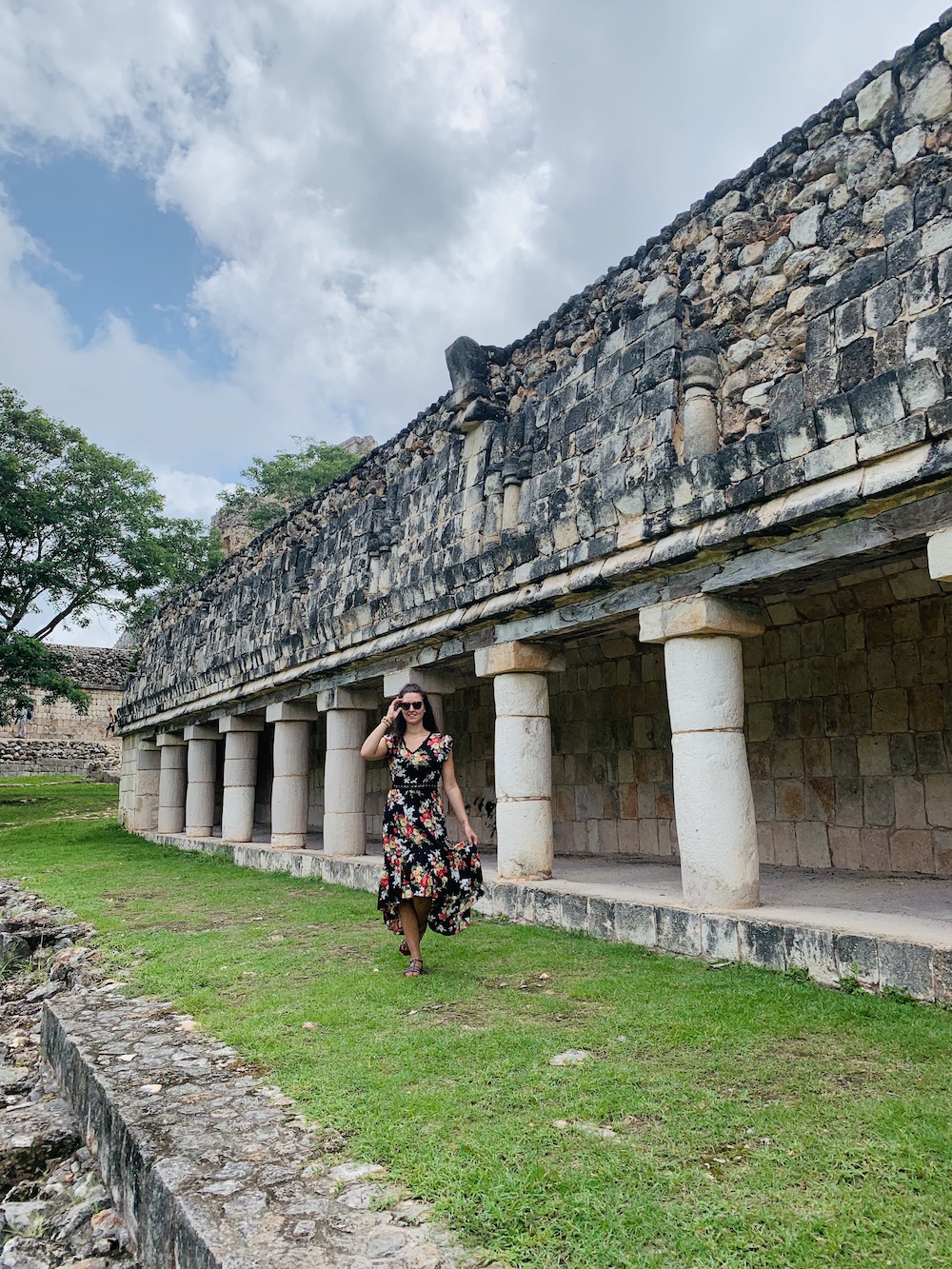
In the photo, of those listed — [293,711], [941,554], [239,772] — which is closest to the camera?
Answer: [941,554]

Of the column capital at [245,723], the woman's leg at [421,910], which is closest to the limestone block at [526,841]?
the woman's leg at [421,910]

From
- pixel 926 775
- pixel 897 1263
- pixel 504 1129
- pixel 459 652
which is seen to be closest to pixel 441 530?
pixel 459 652

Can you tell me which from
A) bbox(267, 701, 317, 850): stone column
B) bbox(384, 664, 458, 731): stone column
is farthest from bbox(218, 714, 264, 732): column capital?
bbox(384, 664, 458, 731): stone column

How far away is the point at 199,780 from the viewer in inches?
586

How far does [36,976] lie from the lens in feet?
Answer: 23.0

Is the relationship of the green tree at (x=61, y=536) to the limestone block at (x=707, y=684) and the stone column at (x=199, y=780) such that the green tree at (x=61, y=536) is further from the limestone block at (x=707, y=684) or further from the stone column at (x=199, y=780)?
the limestone block at (x=707, y=684)

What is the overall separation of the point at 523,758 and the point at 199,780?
363 inches

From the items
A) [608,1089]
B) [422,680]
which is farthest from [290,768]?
[608,1089]

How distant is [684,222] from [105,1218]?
6867mm

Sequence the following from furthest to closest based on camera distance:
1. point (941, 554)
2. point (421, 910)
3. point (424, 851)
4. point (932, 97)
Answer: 1. point (421, 910)
2. point (424, 851)
3. point (932, 97)
4. point (941, 554)

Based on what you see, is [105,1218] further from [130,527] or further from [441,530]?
[130,527]

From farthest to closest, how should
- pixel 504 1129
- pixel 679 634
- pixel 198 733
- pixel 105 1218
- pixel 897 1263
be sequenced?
1. pixel 198 733
2. pixel 679 634
3. pixel 105 1218
4. pixel 504 1129
5. pixel 897 1263

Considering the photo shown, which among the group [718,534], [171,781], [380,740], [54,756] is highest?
[718,534]

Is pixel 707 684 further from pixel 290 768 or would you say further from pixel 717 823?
pixel 290 768
